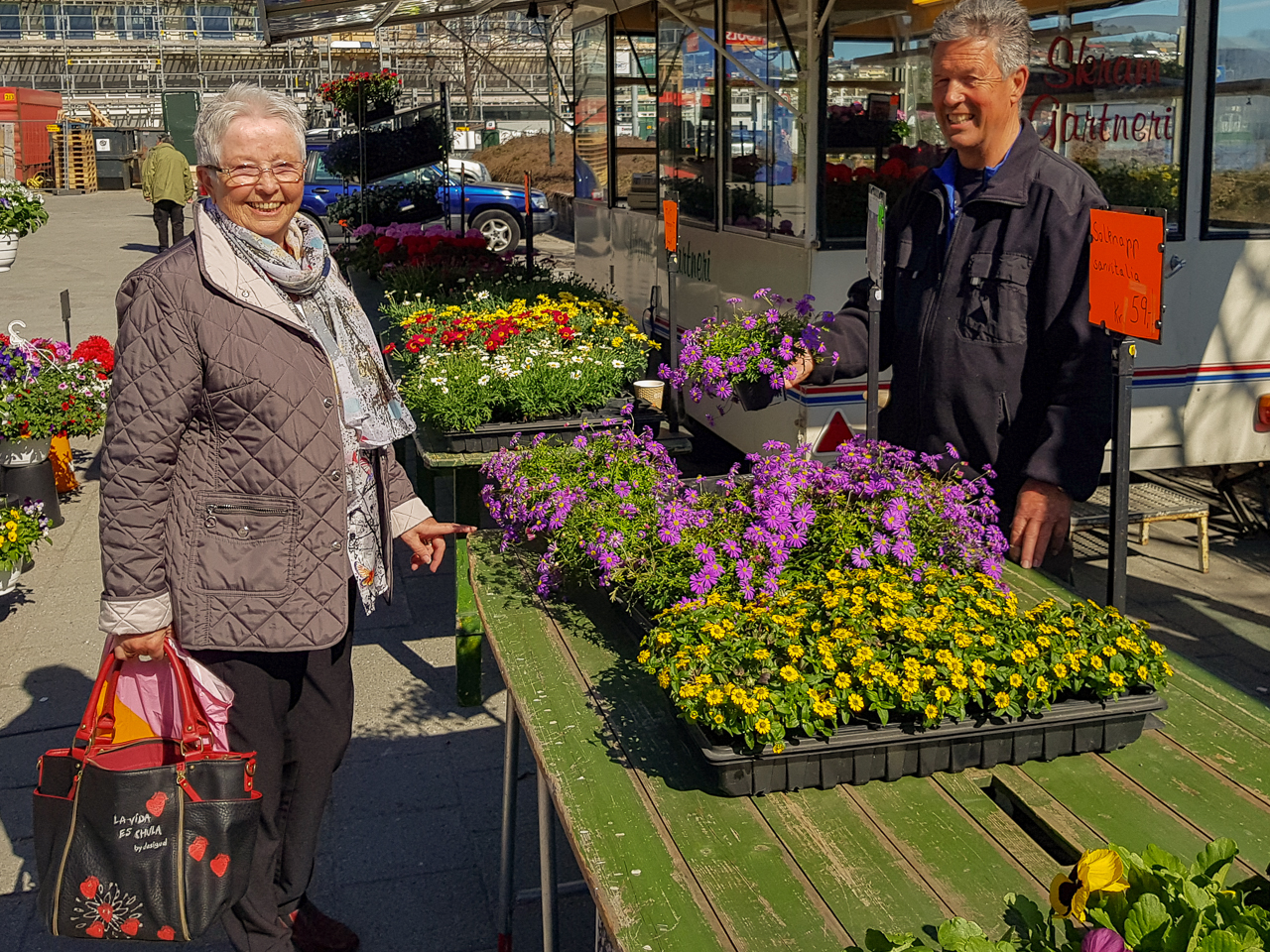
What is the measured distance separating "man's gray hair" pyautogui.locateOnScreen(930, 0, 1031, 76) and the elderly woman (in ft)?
4.36

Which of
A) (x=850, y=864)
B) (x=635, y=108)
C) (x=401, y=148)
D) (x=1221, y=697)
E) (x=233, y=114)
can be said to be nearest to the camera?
(x=850, y=864)

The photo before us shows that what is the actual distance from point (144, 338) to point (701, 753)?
50.3 inches

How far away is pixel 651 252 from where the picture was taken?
7949 mm

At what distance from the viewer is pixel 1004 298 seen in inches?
109

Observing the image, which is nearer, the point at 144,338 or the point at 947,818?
the point at 947,818

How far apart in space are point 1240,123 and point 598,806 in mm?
4531

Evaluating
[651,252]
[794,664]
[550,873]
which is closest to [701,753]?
[794,664]

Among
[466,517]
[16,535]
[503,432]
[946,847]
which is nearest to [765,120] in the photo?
[503,432]

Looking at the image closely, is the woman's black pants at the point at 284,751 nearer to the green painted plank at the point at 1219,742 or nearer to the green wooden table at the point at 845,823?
the green wooden table at the point at 845,823

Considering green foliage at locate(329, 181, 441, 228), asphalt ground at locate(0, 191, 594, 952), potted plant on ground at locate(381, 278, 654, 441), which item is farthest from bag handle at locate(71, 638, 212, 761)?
green foliage at locate(329, 181, 441, 228)

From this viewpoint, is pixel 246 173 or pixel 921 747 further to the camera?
pixel 246 173

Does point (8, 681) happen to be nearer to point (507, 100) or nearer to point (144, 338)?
point (144, 338)

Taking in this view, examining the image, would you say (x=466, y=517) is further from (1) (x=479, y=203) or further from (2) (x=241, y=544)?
(1) (x=479, y=203)

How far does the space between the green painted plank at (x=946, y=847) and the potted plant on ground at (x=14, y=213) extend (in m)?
13.9
